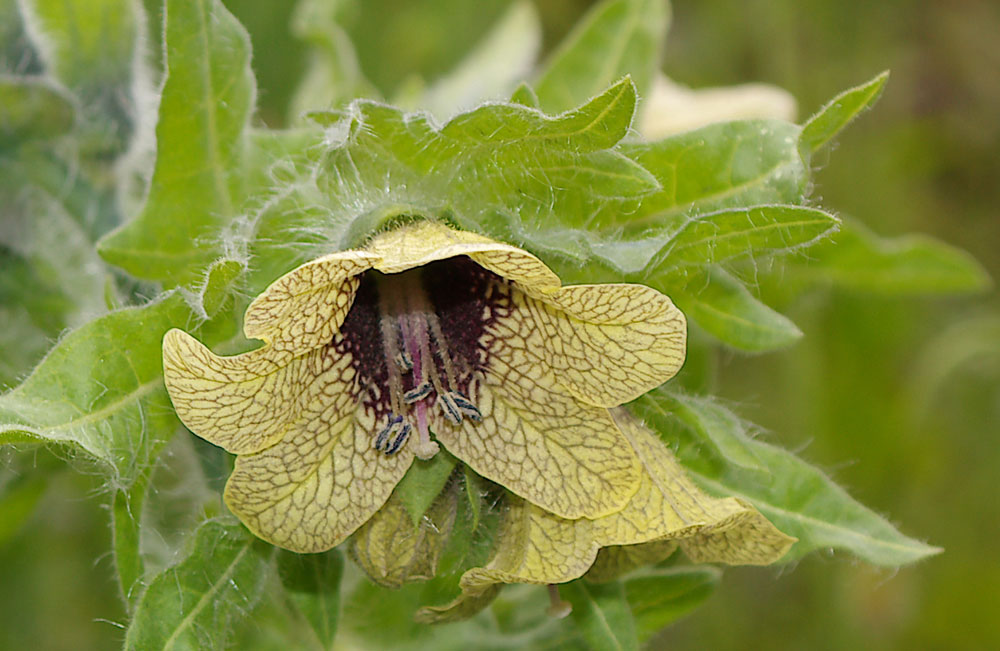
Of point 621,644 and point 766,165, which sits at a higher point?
point 766,165

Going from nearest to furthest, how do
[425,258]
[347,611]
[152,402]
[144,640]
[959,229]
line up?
1. [425,258]
2. [144,640]
3. [152,402]
4. [347,611]
5. [959,229]

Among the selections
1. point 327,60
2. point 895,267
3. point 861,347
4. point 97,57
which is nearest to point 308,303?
point 97,57

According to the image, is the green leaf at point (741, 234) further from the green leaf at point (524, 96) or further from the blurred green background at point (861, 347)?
the blurred green background at point (861, 347)

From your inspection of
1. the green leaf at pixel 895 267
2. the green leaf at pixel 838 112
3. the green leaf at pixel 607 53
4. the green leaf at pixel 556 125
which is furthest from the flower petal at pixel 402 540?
the green leaf at pixel 895 267


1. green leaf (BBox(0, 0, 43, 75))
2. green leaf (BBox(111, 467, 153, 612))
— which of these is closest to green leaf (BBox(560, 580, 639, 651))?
green leaf (BBox(111, 467, 153, 612))

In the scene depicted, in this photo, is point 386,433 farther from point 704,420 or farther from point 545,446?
point 704,420

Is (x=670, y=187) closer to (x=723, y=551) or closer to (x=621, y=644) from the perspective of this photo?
(x=723, y=551)

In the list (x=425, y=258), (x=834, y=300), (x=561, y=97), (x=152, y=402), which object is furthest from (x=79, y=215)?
(x=834, y=300)
